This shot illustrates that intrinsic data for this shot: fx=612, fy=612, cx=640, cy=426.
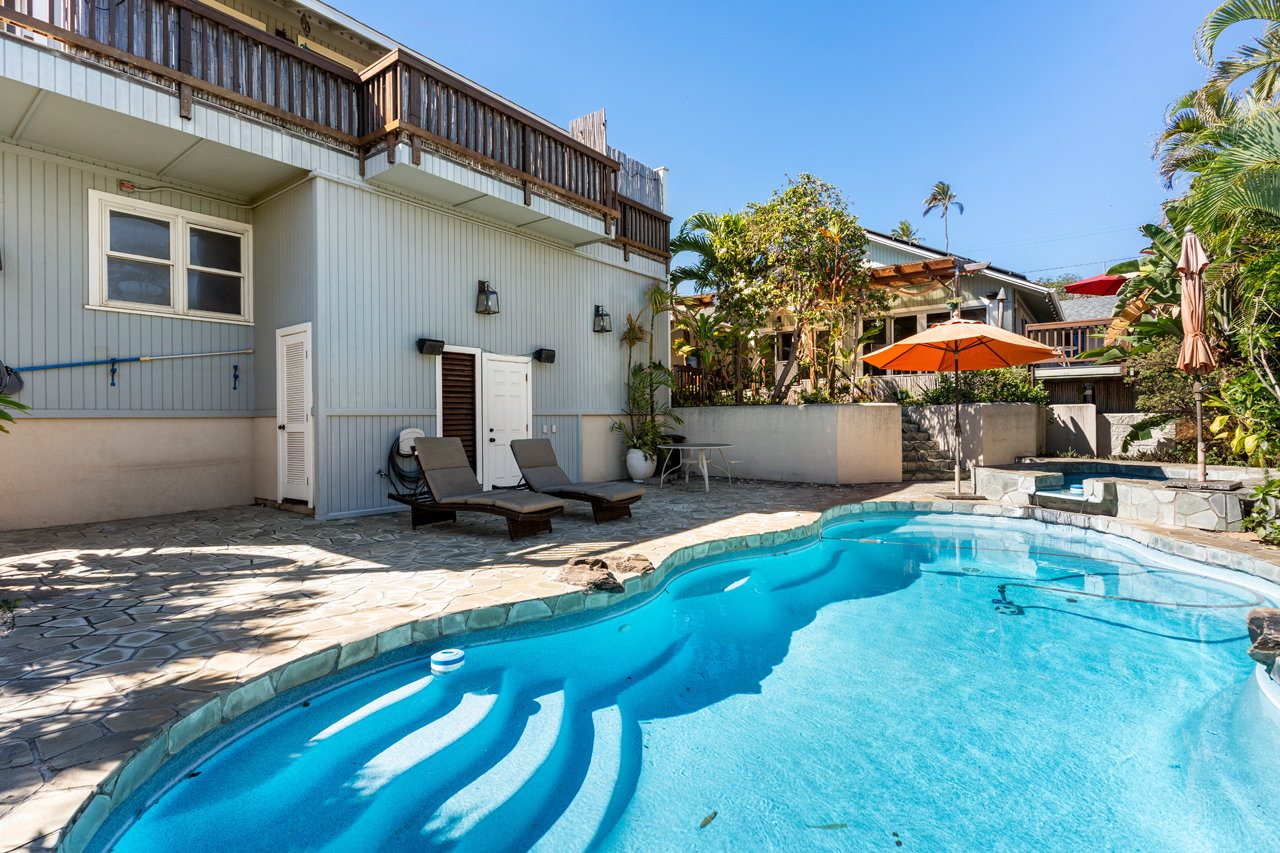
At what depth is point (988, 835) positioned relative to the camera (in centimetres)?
254

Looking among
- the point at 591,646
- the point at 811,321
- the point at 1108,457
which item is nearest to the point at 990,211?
the point at 1108,457

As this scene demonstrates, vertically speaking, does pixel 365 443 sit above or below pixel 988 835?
above

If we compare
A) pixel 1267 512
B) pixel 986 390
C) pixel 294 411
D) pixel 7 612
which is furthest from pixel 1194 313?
pixel 7 612

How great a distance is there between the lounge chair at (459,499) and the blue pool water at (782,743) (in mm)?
2062

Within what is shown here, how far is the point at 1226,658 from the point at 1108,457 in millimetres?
11531

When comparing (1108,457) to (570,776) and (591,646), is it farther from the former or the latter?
(570,776)

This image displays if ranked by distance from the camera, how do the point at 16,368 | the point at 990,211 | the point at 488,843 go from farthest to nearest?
the point at 990,211
the point at 16,368
the point at 488,843

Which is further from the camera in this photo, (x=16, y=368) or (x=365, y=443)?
(x=365, y=443)

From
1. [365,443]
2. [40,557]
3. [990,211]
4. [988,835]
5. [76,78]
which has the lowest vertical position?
[988,835]

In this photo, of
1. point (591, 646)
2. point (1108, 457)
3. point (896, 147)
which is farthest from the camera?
point (896, 147)

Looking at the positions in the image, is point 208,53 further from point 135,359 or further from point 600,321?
point 600,321

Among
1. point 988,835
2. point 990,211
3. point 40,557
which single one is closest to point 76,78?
point 40,557

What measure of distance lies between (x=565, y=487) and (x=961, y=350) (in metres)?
6.89

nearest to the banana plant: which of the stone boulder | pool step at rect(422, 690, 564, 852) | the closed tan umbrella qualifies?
the closed tan umbrella
